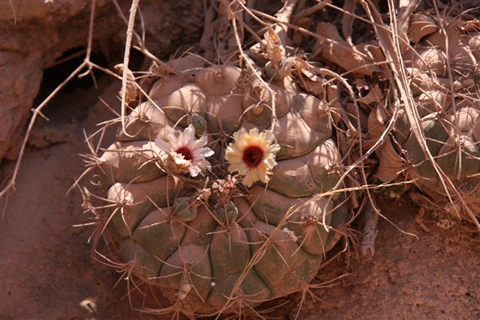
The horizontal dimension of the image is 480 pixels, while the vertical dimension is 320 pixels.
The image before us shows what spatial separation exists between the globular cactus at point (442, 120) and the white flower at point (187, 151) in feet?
1.72

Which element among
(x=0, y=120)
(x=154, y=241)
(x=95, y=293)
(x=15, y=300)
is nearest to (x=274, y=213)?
(x=154, y=241)

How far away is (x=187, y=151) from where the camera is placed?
5.66ft

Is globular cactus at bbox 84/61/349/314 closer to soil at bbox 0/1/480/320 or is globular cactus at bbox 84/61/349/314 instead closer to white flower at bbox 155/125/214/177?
white flower at bbox 155/125/214/177

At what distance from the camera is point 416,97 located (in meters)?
1.89

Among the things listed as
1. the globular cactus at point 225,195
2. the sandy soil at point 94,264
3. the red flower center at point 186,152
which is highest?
the red flower center at point 186,152

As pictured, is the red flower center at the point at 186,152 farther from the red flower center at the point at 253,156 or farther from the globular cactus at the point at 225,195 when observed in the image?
the red flower center at the point at 253,156

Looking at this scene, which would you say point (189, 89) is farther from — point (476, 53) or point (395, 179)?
point (476, 53)

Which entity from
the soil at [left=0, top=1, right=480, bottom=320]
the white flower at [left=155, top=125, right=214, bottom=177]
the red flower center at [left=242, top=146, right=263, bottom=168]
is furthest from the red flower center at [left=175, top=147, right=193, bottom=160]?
the soil at [left=0, top=1, right=480, bottom=320]

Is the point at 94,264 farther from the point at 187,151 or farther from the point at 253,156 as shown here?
the point at 253,156

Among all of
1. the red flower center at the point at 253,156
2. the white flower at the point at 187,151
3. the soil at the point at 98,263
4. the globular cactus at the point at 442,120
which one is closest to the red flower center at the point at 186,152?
the white flower at the point at 187,151

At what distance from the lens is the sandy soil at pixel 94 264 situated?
6.03 feet

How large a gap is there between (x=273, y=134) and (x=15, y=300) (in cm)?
101

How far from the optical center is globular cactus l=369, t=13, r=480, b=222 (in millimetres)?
1748

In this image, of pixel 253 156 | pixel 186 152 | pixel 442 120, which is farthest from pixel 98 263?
pixel 442 120
